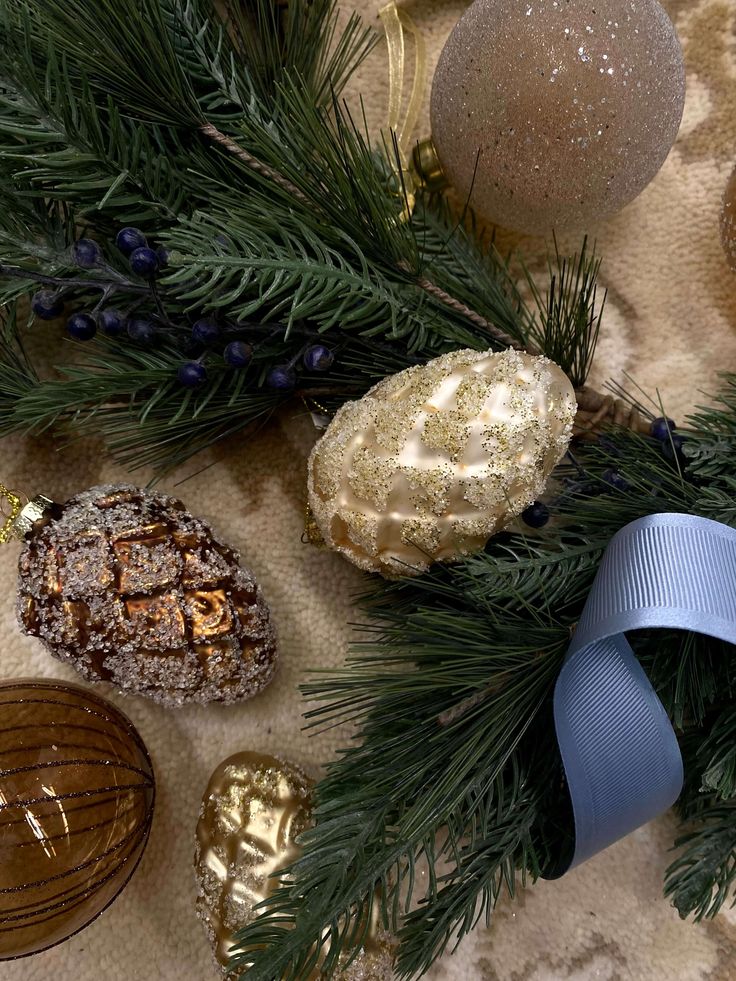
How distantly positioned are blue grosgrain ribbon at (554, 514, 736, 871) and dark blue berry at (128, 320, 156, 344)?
32 centimetres

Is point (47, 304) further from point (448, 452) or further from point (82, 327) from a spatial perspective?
point (448, 452)

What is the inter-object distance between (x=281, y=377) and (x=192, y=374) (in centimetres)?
6

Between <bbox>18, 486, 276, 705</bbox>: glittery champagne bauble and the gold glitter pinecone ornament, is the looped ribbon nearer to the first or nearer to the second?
<bbox>18, 486, 276, 705</bbox>: glittery champagne bauble

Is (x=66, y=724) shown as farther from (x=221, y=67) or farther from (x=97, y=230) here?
(x=221, y=67)

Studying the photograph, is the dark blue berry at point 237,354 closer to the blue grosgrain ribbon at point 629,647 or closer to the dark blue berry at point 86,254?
the dark blue berry at point 86,254

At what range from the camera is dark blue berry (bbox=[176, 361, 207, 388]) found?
0.52 metres

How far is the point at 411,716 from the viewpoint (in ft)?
1.66

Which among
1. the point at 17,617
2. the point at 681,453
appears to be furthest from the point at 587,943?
the point at 17,617

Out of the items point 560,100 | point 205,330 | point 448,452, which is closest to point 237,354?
point 205,330

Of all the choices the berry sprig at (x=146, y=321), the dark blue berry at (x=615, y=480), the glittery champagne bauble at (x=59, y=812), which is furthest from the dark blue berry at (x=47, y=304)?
the dark blue berry at (x=615, y=480)

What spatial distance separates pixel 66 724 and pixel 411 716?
24cm

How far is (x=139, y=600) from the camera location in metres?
0.57

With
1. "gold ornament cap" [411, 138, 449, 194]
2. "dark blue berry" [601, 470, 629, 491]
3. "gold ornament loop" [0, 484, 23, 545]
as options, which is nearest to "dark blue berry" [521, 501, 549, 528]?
"dark blue berry" [601, 470, 629, 491]

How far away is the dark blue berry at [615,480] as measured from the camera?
0.54 metres
